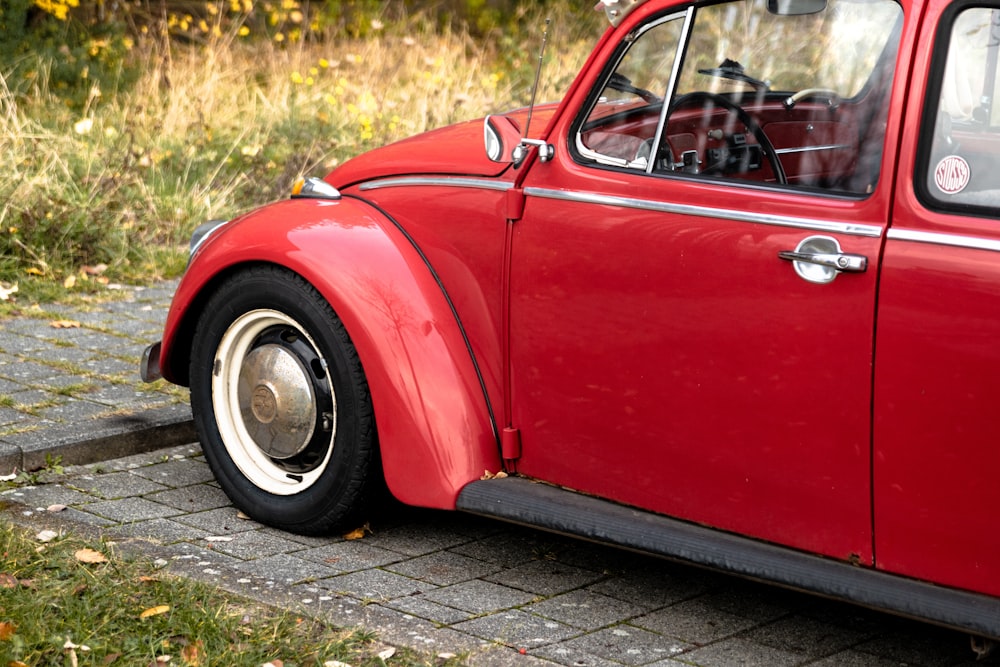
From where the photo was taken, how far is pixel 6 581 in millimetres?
3676

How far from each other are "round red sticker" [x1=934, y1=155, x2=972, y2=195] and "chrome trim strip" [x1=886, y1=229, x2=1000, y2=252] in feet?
0.37

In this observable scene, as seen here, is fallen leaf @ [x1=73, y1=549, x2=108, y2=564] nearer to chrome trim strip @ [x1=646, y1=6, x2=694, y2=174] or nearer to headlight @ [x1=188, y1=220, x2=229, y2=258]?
headlight @ [x1=188, y1=220, x2=229, y2=258]

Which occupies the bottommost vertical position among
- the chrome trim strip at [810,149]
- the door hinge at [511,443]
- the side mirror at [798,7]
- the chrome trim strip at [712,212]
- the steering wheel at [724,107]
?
the door hinge at [511,443]

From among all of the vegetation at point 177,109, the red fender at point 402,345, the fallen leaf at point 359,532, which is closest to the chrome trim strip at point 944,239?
the red fender at point 402,345

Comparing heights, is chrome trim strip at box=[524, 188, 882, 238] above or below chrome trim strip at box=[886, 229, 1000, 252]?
above

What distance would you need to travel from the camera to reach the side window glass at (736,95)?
11.2 feet

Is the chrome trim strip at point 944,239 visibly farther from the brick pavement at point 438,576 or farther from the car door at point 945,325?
the brick pavement at point 438,576

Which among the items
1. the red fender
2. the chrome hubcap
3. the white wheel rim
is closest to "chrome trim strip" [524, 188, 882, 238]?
the red fender

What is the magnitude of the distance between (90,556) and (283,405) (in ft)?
A: 2.45

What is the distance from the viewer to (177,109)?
32.6ft

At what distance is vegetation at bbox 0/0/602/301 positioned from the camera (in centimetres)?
772

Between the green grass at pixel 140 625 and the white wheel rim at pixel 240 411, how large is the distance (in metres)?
0.63

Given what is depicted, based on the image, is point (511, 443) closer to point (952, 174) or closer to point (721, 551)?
point (721, 551)

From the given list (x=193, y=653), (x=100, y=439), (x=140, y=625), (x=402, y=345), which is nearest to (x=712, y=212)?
(x=402, y=345)
